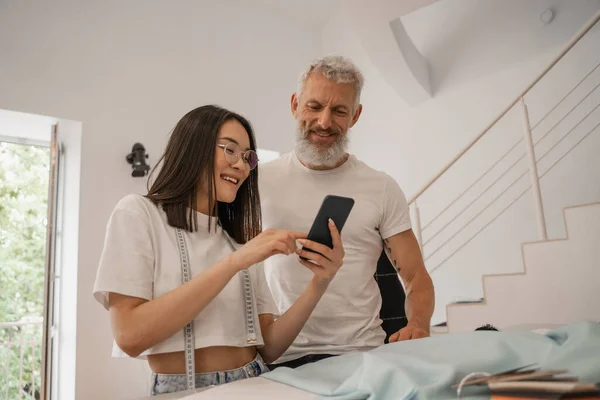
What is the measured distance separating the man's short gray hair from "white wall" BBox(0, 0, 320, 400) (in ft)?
7.53

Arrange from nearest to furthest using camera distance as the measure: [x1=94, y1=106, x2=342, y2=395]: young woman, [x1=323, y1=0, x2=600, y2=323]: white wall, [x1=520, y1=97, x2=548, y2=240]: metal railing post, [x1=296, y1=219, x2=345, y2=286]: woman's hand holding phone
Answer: [x1=94, y1=106, x2=342, y2=395]: young woman < [x1=296, y1=219, x2=345, y2=286]: woman's hand holding phone < [x1=520, y1=97, x2=548, y2=240]: metal railing post < [x1=323, y1=0, x2=600, y2=323]: white wall

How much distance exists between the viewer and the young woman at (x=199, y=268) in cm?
100

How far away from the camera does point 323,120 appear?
173 cm

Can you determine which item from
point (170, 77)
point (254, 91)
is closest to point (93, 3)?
point (170, 77)

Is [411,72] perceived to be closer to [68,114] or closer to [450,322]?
[450,322]

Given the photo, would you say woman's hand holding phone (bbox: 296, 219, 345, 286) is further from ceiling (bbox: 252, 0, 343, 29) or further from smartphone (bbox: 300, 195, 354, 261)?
ceiling (bbox: 252, 0, 343, 29)

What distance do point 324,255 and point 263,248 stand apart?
0.21m

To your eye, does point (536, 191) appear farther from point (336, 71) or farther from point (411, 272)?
point (336, 71)

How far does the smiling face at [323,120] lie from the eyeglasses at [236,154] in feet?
1.56

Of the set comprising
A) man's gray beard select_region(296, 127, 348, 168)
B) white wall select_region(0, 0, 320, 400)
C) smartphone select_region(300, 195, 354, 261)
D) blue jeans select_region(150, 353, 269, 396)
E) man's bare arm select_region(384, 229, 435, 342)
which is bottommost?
blue jeans select_region(150, 353, 269, 396)

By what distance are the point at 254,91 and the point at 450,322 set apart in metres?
2.66

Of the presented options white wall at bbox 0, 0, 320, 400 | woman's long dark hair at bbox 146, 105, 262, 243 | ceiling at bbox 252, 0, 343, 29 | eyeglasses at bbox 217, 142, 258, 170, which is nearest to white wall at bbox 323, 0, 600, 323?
ceiling at bbox 252, 0, 343, 29

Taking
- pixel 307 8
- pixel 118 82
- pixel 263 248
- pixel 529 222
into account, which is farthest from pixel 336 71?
pixel 307 8

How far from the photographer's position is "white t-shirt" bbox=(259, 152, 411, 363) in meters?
1.56
